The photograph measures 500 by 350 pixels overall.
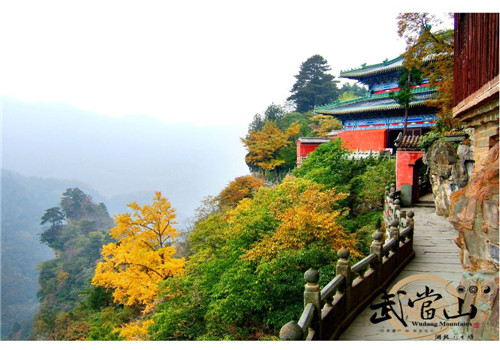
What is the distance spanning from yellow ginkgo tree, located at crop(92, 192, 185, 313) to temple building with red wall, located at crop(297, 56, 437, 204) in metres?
10.4

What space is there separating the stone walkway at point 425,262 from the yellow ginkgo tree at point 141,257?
747 centimetres

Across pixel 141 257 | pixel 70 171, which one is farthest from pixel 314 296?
pixel 70 171

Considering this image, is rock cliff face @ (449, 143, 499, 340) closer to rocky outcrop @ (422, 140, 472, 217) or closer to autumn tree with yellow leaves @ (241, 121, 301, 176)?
rocky outcrop @ (422, 140, 472, 217)

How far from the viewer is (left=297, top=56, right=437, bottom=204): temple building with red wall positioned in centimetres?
1612

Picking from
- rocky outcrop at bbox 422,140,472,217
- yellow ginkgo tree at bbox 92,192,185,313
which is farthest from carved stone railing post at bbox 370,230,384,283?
yellow ginkgo tree at bbox 92,192,185,313

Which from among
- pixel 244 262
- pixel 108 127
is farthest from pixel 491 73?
pixel 108 127

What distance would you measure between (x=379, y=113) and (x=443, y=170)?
824 centimetres

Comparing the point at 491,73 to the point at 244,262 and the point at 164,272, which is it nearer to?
the point at 244,262

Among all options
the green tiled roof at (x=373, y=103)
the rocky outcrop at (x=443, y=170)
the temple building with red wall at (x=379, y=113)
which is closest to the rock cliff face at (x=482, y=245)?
the rocky outcrop at (x=443, y=170)

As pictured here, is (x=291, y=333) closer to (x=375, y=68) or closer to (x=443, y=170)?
(x=443, y=170)

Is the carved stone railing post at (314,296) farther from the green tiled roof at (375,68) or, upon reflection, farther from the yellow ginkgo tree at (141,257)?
the green tiled roof at (375,68)

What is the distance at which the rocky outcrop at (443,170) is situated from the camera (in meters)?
9.52

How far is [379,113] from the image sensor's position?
57.8 feet

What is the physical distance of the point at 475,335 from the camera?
316 cm
